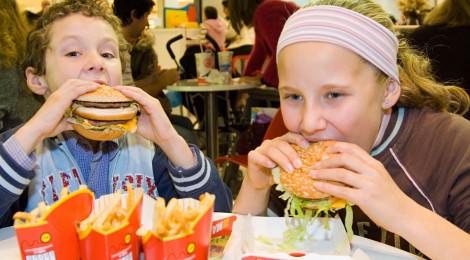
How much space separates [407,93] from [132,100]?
86 centimetres

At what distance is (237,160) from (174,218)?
2.23m

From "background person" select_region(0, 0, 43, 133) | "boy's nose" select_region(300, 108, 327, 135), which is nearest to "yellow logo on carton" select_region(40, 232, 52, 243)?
"boy's nose" select_region(300, 108, 327, 135)

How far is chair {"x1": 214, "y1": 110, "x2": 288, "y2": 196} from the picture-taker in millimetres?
2152

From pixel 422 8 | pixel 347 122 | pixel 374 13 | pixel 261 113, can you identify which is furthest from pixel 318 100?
pixel 422 8

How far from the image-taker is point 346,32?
1.35 metres

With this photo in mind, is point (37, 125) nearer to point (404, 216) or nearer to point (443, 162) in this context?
point (404, 216)

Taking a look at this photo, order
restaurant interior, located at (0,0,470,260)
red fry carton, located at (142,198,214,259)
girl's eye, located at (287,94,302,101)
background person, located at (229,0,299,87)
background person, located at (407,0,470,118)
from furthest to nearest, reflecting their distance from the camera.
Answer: background person, located at (229,0,299,87) → background person, located at (407,0,470,118) → girl's eye, located at (287,94,302,101) → restaurant interior, located at (0,0,470,260) → red fry carton, located at (142,198,214,259)

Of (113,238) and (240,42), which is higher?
(113,238)

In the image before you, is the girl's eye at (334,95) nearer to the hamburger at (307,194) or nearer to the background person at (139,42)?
the hamburger at (307,194)

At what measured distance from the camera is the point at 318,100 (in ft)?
4.35

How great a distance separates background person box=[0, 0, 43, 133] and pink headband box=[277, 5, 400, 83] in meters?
1.92

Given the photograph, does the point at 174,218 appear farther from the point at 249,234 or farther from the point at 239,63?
the point at 239,63

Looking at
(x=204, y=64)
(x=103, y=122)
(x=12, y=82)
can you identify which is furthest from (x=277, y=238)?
(x=204, y=64)

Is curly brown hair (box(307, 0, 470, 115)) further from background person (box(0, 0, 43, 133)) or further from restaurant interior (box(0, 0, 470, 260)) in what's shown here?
background person (box(0, 0, 43, 133))
